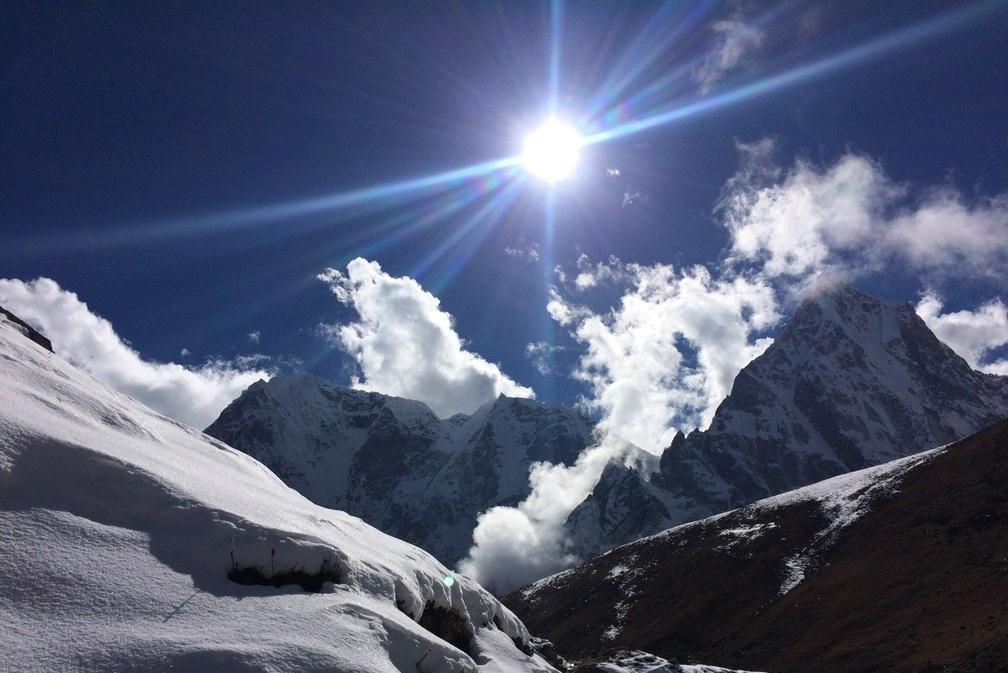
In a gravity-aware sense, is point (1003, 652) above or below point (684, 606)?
below

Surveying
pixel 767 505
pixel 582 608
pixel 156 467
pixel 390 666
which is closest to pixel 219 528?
pixel 156 467

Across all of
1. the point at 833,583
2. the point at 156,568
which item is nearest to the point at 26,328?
the point at 156,568

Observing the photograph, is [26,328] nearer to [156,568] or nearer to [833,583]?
[156,568]

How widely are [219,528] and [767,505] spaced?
5252 inches

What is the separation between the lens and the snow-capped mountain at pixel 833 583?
168 ft

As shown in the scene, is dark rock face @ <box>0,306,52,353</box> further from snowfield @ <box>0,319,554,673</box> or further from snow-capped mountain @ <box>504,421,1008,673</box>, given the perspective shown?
snow-capped mountain @ <box>504,421,1008,673</box>

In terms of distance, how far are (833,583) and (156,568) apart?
88.1 metres

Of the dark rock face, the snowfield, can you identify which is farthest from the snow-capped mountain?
the dark rock face

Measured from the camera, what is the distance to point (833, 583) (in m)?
75.7

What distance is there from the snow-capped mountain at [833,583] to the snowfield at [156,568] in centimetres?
4207

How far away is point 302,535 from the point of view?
33.3 feet

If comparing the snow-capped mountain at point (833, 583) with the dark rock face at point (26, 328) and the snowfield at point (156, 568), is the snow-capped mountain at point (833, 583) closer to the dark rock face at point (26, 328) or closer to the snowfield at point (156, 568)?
the snowfield at point (156, 568)

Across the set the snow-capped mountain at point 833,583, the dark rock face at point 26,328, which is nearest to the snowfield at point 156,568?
the dark rock face at point 26,328

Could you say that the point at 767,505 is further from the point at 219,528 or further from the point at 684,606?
the point at 219,528
